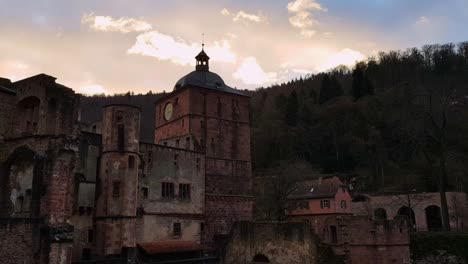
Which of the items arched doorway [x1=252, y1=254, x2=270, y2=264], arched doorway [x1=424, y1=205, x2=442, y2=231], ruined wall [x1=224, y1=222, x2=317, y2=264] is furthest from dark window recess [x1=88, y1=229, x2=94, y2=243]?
arched doorway [x1=424, y1=205, x2=442, y2=231]

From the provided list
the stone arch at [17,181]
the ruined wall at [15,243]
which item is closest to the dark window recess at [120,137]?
the stone arch at [17,181]

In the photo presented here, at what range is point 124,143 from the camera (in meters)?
23.9

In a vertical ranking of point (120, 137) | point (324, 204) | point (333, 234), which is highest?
point (120, 137)

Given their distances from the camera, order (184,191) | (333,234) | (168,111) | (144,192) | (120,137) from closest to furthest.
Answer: (120,137) → (144,192) → (333,234) → (184,191) → (168,111)

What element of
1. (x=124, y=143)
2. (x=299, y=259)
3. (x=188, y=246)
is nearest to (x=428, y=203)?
(x=299, y=259)

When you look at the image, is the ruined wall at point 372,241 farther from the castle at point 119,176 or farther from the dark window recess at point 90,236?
the dark window recess at point 90,236

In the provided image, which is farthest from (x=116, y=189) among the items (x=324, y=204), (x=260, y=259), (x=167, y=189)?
(x=324, y=204)

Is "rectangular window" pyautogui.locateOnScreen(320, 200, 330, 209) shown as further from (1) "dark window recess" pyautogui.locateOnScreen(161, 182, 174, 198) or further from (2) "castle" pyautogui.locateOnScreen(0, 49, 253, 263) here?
(1) "dark window recess" pyautogui.locateOnScreen(161, 182, 174, 198)

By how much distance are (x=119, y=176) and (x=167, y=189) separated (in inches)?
189

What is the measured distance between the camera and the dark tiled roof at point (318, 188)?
44700 millimetres

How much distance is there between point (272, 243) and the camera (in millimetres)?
25281

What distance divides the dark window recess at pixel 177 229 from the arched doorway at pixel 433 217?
29.0 meters

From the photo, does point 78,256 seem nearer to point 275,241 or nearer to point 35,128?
point 35,128

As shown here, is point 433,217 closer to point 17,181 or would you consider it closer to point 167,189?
point 167,189
